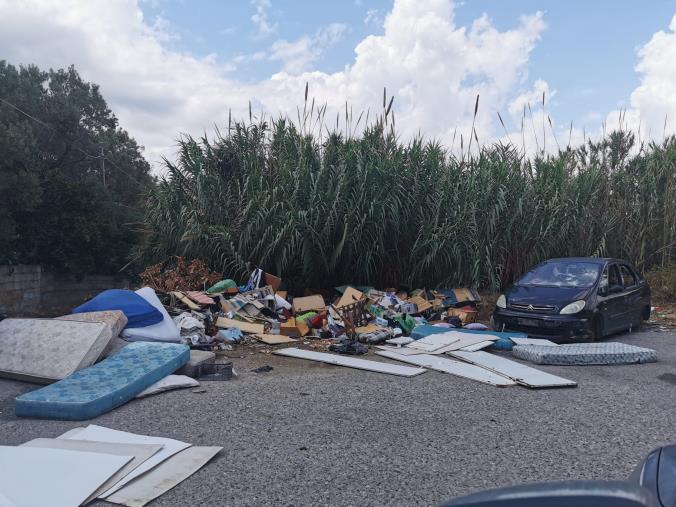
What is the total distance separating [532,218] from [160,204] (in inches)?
296

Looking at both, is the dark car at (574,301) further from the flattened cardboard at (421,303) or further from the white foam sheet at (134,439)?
the white foam sheet at (134,439)

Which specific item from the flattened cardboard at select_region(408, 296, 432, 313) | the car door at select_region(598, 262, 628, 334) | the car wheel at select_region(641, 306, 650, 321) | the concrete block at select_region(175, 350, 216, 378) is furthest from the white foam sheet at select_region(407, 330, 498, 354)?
the car wheel at select_region(641, 306, 650, 321)

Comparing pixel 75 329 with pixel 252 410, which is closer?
pixel 252 410

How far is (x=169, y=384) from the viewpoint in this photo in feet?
→ 18.1

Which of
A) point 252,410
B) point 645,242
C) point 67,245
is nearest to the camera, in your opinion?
point 252,410

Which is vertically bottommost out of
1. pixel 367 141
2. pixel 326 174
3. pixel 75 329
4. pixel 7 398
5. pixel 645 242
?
pixel 7 398

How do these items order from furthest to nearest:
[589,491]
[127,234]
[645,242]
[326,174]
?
[127,234] → [645,242] → [326,174] → [589,491]

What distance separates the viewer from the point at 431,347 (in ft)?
24.8

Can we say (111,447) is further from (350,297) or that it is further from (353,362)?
(350,297)

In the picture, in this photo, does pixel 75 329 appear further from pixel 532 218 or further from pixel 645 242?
pixel 645 242

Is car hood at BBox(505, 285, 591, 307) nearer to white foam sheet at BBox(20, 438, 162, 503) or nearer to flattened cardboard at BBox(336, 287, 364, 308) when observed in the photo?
flattened cardboard at BBox(336, 287, 364, 308)

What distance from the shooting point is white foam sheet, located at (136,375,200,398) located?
17.5ft

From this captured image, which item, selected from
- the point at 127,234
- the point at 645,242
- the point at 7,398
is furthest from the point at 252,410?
the point at 127,234

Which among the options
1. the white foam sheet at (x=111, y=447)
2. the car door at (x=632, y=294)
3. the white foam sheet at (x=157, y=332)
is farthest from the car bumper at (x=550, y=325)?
the white foam sheet at (x=111, y=447)
